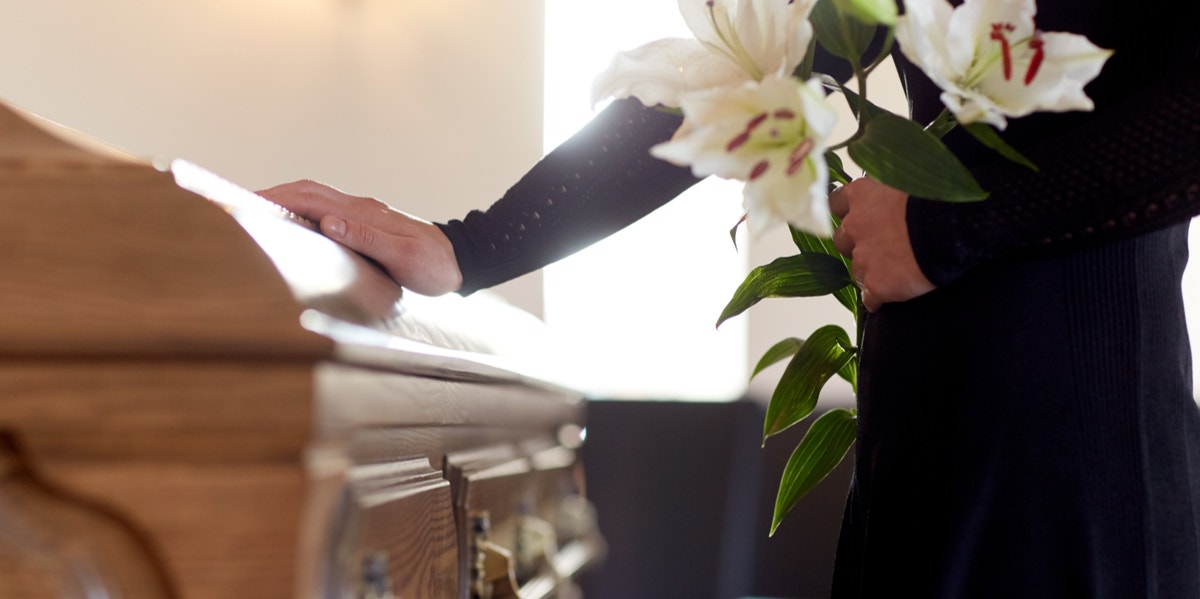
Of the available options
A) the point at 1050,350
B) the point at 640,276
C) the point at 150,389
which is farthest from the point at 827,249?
the point at 640,276

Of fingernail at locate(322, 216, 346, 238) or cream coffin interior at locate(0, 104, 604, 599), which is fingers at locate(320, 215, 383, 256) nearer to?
fingernail at locate(322, 216, 346, 238)

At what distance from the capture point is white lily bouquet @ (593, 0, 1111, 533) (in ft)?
1.39

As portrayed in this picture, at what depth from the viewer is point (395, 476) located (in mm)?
588

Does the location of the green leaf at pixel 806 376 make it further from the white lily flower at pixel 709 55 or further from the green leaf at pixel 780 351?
the white lily flower at pixel 709 55

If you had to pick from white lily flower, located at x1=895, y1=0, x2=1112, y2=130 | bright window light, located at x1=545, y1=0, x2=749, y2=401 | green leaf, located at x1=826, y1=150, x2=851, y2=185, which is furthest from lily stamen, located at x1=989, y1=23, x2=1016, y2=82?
bright window light, located at x1=545, y1=0, x2=749, y2=401

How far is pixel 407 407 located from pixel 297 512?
Answer: 0.18m

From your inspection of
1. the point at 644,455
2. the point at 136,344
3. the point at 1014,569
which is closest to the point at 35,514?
the point at 136,344

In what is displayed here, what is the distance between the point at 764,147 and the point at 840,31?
19 centimetres

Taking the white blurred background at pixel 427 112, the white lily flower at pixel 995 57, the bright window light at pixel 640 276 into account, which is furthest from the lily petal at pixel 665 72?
the bright window light at pixel 640 276

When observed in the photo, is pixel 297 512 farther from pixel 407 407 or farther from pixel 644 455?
pixel 644 455

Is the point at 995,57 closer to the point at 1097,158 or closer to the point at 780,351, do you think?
the point at 1097,158

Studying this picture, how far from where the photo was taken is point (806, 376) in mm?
834

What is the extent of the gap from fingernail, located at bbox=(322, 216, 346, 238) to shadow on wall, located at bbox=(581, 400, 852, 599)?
1664 mm

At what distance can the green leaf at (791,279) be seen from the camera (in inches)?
30.3
